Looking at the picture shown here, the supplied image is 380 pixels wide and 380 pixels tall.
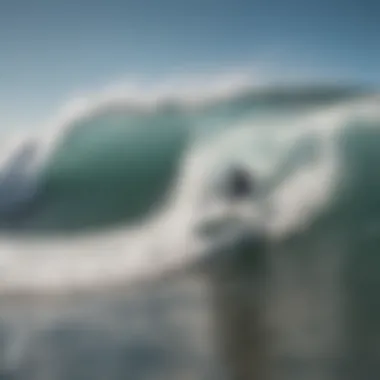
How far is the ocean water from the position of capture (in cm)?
122

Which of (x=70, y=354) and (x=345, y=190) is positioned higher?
(x=345, y=190)

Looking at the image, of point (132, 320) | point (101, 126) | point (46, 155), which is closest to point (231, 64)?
point (101, 126)

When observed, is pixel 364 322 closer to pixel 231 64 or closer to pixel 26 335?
pixel 231 64

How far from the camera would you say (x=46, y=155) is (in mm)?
1265

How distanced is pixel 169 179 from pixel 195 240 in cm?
15

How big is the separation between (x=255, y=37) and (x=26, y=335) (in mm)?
852

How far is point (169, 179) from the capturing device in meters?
1.26

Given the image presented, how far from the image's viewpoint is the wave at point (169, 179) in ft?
4.06

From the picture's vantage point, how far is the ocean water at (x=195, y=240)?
1218mm

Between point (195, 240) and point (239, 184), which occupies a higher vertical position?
point (239, 184)

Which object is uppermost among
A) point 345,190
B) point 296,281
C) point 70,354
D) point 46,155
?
point 46,155

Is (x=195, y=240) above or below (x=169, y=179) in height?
below

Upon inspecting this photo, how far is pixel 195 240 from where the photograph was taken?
1.24 meters

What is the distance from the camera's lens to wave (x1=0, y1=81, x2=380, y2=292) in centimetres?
124
